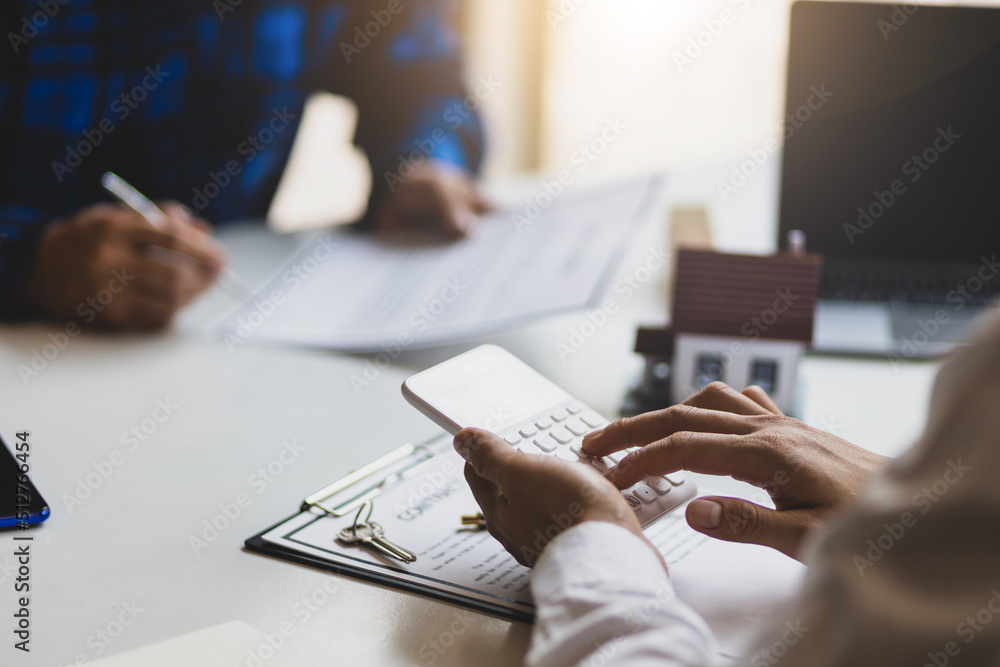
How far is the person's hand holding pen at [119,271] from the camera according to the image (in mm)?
1057

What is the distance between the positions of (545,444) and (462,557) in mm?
102

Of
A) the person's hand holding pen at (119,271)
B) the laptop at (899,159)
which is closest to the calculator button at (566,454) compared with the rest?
the laptop at (899,159)

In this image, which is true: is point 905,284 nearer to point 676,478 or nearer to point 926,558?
point 676,478

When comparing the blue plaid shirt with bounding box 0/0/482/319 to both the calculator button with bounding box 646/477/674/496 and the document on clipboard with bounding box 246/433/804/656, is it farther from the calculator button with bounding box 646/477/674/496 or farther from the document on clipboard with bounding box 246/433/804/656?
the calculator button with bounding box 646/477/674/496

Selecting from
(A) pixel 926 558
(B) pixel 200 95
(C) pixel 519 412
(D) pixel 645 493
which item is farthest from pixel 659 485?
(B) pixel 200 95

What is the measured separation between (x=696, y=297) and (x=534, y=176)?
1152mm

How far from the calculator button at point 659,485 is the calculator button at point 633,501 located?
0.07 feet

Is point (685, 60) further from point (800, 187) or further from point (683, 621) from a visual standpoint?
point (683, 621)

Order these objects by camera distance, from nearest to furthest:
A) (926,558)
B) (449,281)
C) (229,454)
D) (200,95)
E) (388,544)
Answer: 1. (926,558)
2. (388,544)
3. (229,454)
4. (449,281)
5. (200,95)

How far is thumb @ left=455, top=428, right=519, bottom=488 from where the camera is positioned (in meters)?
0.57

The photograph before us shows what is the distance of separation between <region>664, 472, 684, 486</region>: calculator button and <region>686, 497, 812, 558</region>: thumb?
0.21 feet

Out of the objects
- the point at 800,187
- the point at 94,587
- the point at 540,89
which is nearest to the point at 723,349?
the point at 800,187

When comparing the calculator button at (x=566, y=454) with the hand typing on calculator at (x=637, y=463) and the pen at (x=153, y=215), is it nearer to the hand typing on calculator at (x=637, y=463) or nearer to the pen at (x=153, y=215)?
the hand typing on calculator at (x=637, y=463)

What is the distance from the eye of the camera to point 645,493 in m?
0.61
